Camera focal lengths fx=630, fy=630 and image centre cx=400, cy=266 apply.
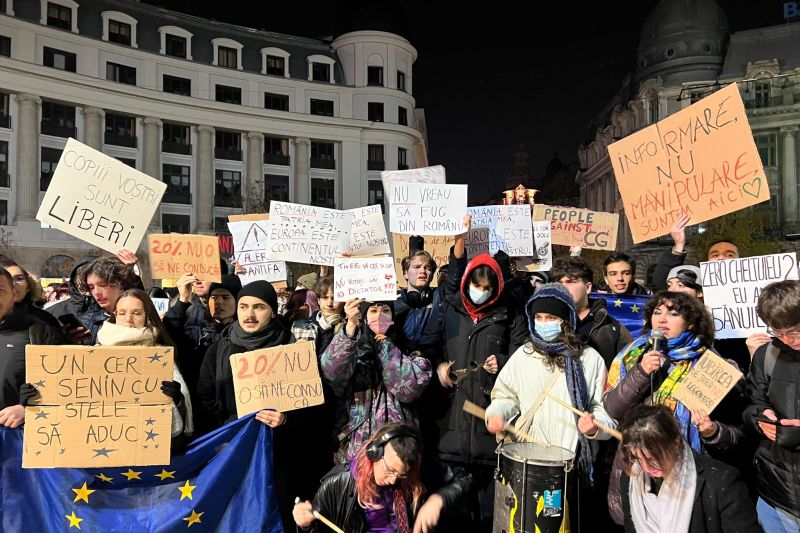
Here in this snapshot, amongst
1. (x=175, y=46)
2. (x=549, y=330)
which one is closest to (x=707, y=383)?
(x=549, y=330)

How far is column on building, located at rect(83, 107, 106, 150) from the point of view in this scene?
139ft

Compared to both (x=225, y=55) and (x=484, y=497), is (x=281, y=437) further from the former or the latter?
(x=225, y=55)

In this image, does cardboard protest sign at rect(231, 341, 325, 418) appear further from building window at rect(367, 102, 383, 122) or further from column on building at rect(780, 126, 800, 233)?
column on building at rect(780, 126, 800, 233)

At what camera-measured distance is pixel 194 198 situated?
4688 centimetres

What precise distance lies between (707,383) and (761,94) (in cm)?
5546

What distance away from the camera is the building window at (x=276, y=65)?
5100cm

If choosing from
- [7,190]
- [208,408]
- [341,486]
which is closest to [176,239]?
[208,408]

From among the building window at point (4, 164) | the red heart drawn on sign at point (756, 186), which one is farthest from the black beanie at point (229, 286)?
the building window at point (4, 164)

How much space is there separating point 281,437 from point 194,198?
45.5 metres

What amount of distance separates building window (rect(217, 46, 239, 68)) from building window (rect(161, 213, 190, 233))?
12712 millimetres

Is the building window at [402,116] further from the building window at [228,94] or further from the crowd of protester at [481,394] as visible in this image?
the crowd of protester at [481,394]

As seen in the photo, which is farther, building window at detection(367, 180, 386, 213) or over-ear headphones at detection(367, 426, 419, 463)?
building window at detection(367, 180, 386, 213)

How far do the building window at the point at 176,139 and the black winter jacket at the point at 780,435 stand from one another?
157 feet

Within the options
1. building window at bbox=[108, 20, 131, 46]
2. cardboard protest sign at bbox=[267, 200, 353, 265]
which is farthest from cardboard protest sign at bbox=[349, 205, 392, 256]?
building window at bbox=[108, 20, 131, 46]
